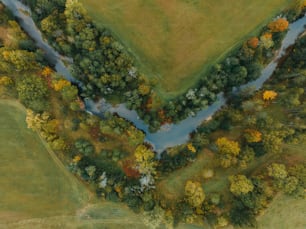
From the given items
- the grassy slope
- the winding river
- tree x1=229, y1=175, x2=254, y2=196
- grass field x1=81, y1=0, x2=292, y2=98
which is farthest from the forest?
the grassy slope

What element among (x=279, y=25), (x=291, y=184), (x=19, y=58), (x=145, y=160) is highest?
(x=279, y=25)

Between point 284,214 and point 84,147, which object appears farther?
point 284,214

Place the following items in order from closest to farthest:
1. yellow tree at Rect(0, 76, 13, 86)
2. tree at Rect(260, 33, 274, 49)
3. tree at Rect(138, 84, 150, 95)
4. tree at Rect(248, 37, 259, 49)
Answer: tree at Rect(260, 33, 274, 49) → tree at Rect(248, 37, 259, 49) → tree at Rect(138, 84, 150, 95) → yellow tree at Rect(0, 76, 13, 86)

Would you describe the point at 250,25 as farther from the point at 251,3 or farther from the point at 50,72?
the point at 50,72

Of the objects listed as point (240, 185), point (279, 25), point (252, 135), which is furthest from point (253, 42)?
point (240, 185)

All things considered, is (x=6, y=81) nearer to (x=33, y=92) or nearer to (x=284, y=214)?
(x=33, y=92)

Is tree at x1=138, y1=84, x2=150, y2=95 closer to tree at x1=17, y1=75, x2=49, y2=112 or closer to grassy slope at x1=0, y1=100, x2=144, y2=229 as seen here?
tree at x1=17, y1=75, x2=49, y2=112
